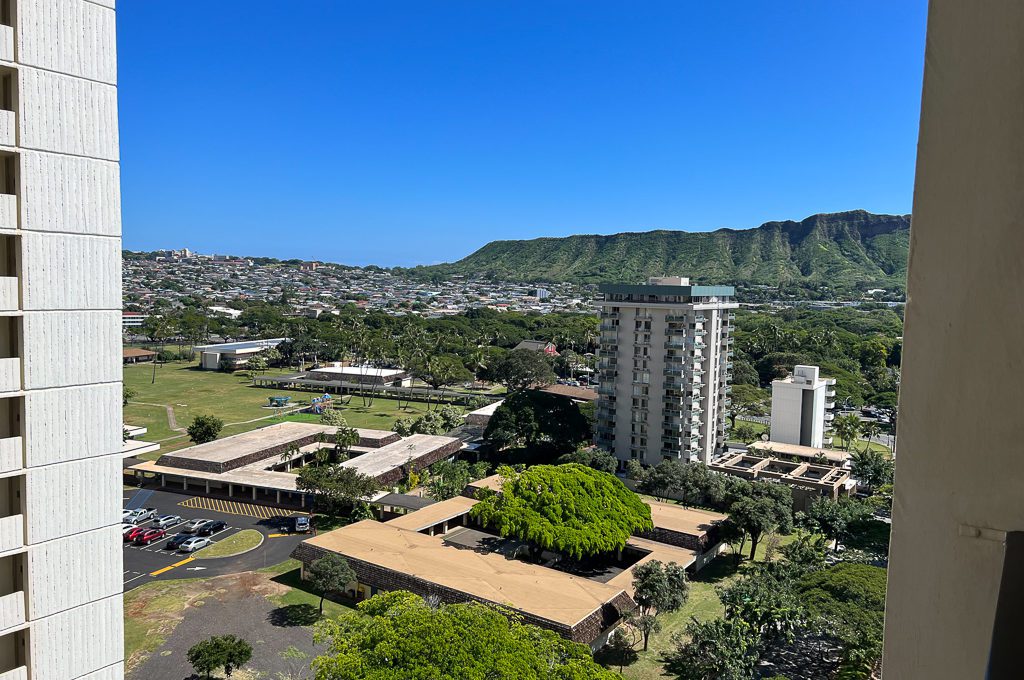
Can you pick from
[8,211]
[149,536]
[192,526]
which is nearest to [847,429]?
[192,526]

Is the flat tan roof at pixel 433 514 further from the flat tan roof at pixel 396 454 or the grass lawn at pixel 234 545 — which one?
the grass lawn at pixel 234 545

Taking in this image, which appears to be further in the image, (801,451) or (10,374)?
(801,451)

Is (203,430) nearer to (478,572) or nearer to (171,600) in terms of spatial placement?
(171,600)

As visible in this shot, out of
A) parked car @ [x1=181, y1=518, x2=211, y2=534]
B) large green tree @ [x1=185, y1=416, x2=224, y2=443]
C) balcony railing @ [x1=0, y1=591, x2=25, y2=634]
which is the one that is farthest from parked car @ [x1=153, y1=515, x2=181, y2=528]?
balcony railing @ [x1=0, y1=591, x2=25, y2=634]

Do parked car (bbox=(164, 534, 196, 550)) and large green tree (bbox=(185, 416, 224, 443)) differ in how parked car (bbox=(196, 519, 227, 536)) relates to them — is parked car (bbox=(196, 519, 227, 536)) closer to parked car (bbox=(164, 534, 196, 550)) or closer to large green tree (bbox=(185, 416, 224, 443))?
parked car (bbox=(164, 534, 196, 550))

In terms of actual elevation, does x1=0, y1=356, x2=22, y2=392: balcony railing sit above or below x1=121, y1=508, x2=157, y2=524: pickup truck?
Answer: above

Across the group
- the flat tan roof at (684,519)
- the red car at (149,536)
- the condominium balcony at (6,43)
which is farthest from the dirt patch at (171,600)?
the condominium balcony at (6,43)

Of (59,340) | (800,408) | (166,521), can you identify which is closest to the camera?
(59,340)
